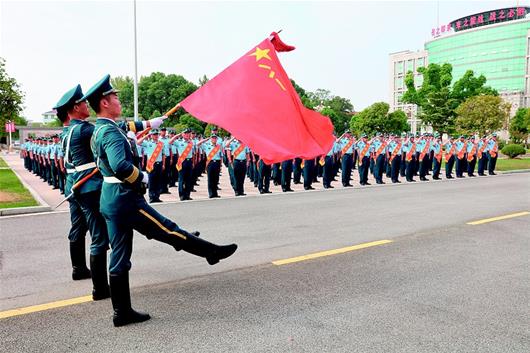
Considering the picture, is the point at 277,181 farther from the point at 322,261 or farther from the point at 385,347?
the point at 385,347

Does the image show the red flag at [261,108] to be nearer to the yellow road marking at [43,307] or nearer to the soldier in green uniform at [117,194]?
the soldier in green uniform at [117,194]

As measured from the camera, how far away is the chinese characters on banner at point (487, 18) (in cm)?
8575

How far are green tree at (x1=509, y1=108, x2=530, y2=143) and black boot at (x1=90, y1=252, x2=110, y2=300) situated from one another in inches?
2350

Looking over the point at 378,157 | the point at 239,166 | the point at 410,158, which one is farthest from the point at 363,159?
the point at 239,166

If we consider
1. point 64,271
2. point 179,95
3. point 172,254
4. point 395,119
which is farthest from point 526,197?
point 179,95

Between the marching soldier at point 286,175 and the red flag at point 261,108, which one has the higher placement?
the red flag at point 261,108

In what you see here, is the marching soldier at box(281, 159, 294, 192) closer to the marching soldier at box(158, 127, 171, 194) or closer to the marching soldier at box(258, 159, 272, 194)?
the marching soldier at box(258, 159, 272, 194)

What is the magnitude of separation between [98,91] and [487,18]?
100726 millimetres

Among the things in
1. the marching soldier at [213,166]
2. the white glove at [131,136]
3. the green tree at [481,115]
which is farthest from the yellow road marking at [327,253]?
the green tree at [481,115]

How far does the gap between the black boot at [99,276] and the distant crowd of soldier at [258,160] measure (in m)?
4.58

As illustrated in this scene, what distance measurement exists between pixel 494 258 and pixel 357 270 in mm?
1862

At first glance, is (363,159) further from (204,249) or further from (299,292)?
(204,249)

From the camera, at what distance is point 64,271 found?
17.0 ft

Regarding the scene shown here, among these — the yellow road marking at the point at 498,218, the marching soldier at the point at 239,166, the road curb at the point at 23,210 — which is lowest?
the yellow road marking at the point at 498,218
